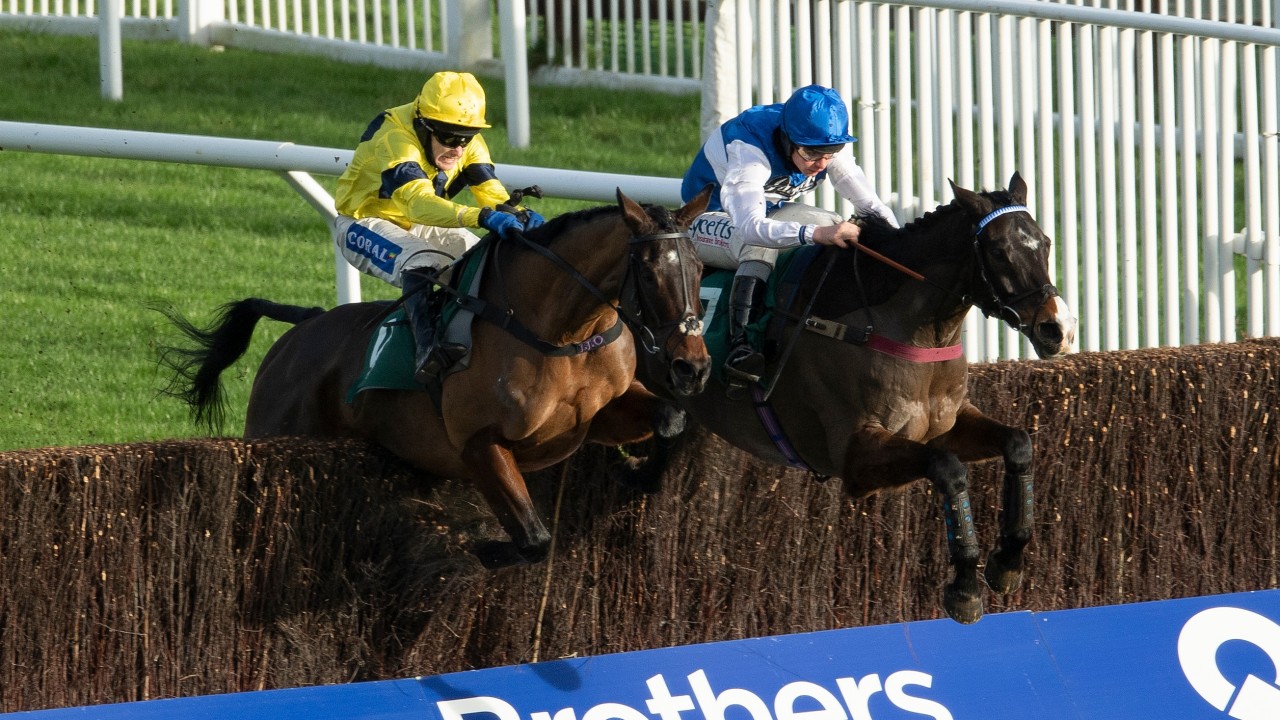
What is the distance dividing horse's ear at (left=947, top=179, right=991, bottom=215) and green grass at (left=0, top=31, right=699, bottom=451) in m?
3.97

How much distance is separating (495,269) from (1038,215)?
3.18 m

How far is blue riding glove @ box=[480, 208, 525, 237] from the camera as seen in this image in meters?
5.41

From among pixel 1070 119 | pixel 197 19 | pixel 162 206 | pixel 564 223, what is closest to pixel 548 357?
pixel 564 223

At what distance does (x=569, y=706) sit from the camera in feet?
17.7

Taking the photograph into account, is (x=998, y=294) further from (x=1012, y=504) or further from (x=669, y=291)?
(x=669, y=291)

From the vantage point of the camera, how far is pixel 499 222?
17.8 feet

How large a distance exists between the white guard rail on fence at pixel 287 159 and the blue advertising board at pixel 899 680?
2.01 meters

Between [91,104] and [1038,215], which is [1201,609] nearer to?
[1038,215]

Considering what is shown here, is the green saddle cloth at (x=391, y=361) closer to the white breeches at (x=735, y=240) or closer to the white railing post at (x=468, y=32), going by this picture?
the white breeches at (x=735, y=240)

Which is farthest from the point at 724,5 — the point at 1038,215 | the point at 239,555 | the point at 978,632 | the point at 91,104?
the point at 91,104

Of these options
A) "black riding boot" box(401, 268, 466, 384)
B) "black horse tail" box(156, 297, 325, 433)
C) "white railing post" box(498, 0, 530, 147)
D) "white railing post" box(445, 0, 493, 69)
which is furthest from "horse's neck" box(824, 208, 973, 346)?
"white railing post" box(445, 0, 493, 69)

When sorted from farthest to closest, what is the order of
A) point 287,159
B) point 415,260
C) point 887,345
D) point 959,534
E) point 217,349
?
point 217,349 → point 287,159 → point 415,260 → point 887,345 → point 959,534

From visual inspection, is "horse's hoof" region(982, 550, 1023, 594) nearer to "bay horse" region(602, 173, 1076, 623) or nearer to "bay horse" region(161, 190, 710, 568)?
"bay horse" region(602, 173, 1076, 623)

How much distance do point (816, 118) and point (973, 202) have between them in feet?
2.07
